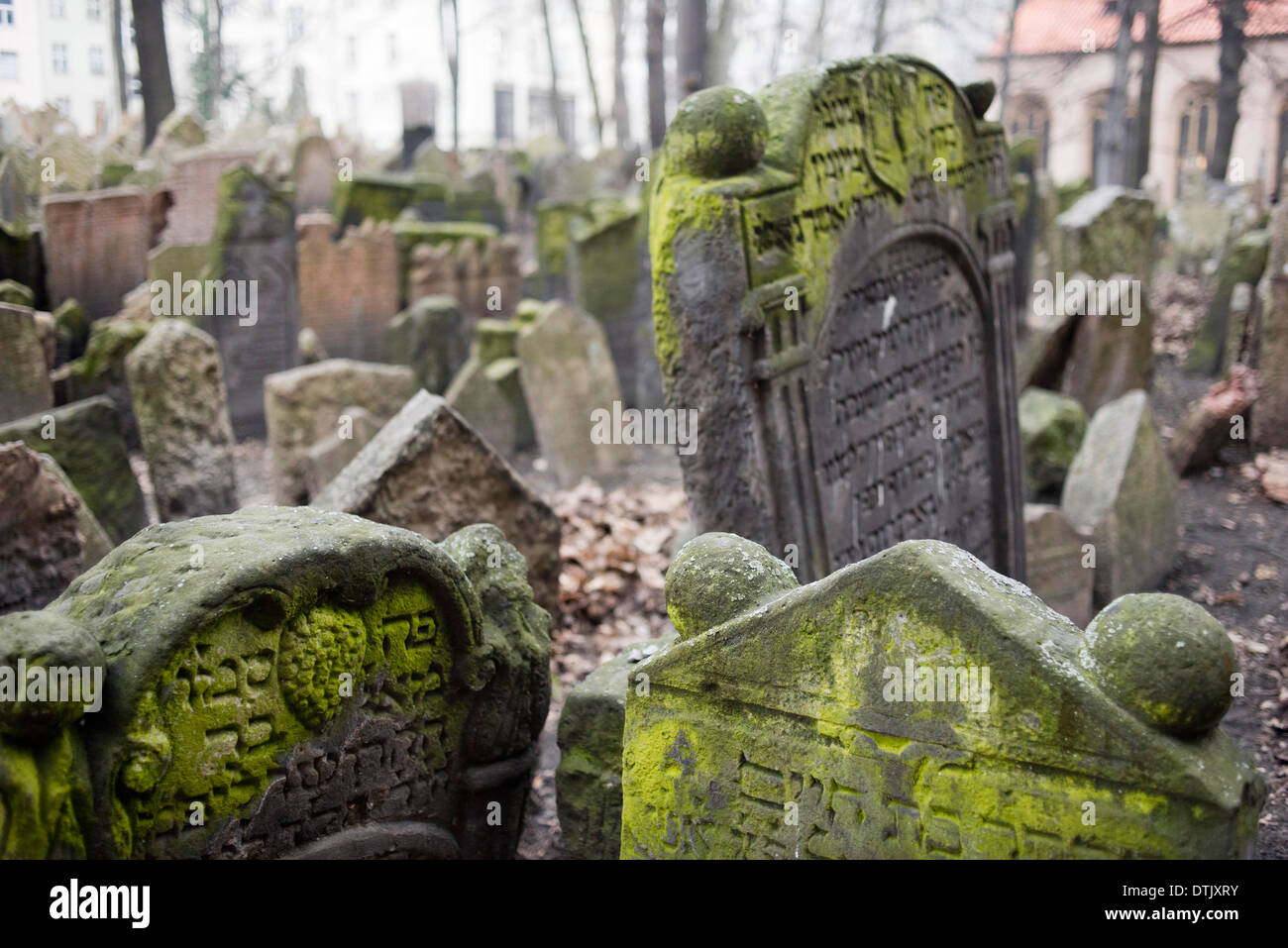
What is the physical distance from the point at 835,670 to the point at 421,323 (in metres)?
6.82

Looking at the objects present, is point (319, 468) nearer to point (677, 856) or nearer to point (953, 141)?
point (953, 141)

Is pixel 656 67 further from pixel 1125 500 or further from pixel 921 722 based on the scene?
pixel 921 722

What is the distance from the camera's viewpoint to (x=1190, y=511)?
7027 millimetres

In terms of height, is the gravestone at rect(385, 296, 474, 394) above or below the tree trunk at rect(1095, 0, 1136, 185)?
below

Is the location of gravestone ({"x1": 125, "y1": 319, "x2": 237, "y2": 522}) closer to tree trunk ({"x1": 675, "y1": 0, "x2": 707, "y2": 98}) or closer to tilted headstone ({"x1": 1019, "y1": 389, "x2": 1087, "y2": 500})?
tilted headstone ({"x1": 1019, "y1": 389, "x2": 1087, "y2": 500})

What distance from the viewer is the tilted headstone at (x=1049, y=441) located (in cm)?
689

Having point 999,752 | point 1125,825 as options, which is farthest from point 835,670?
point 1125,825

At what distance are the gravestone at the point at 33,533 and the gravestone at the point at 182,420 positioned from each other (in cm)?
166

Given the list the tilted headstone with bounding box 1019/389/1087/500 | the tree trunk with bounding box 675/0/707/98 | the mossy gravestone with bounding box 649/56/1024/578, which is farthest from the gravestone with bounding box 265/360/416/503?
the tree trunk with bounding box 675/0/707/98

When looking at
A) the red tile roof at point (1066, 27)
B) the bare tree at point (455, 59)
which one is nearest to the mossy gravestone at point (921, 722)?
the bare tree at point (455, 59)

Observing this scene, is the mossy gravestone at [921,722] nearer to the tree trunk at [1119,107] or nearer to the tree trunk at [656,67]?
the tree trunk at [656,67]

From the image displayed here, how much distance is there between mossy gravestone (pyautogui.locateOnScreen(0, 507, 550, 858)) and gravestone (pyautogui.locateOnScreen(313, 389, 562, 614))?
4.25 ft

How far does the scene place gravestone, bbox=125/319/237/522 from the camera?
6070 mm

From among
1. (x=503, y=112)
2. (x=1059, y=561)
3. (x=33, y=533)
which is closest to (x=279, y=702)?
(x=33, y=533)
